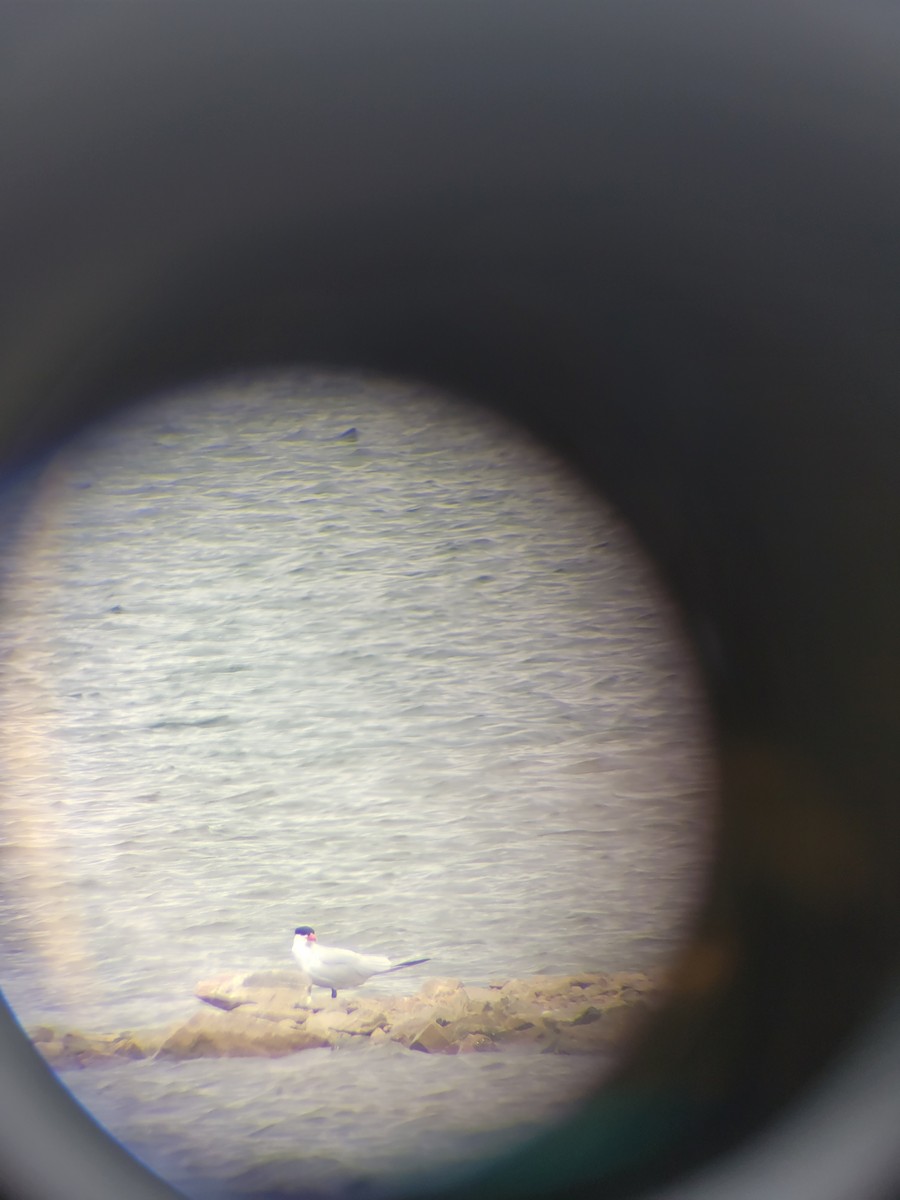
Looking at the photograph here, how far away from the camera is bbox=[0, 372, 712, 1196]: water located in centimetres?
105

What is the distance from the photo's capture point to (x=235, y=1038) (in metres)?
1.08

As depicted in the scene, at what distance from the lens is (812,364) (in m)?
0.66

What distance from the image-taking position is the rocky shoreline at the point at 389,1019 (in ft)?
3.40

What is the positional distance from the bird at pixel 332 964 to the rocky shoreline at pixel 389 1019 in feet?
0.08

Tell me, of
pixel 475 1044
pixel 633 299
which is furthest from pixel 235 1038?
pixel 633 299

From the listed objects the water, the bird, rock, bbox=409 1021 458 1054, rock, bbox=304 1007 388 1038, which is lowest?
rock, bbox=409 1021 458 1054

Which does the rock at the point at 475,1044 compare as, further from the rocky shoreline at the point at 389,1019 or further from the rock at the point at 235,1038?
the rock at the point at 235,1038

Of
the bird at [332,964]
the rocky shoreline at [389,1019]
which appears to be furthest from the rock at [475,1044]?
the bird at [332,964]

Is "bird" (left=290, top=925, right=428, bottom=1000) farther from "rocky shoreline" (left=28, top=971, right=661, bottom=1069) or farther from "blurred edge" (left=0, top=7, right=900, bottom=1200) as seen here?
"blurred edge" (left=0, top=7, right=900, bottom=1200)

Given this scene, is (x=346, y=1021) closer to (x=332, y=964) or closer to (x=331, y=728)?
(x=332, y=964)

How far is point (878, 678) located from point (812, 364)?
0.73ft

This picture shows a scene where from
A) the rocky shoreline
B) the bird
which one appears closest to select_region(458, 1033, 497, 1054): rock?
the rocky shoreline

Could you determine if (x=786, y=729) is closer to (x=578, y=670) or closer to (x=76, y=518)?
(x=578, y=670)

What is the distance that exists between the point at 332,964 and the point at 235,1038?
127 millimetres
